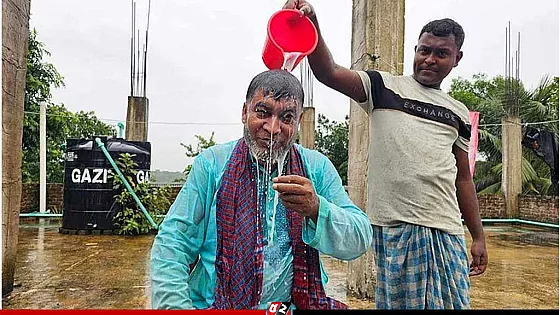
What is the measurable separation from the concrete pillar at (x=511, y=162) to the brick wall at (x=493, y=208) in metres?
0.08

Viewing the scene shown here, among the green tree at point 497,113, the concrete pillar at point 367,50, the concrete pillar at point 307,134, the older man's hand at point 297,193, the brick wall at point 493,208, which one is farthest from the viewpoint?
the brick wall at point 493,208

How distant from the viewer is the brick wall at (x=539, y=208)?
467 centimetres

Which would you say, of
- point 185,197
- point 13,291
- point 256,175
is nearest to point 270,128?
point 256,175

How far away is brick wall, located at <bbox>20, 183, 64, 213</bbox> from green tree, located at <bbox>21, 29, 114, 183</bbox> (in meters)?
0.08

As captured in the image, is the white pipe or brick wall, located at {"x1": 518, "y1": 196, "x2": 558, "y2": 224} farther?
brick wall, located at {"x1": 518, "y1": 196, "x2": 558, "y2": 224}

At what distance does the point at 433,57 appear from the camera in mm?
1301

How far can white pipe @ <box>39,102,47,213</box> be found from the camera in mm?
4129

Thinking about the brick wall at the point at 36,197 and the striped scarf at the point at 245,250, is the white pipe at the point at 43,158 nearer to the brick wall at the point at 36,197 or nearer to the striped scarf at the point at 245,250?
the brick wall at the point at 36,197

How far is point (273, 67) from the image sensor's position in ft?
3.98

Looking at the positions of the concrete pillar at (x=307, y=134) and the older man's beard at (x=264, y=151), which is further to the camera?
the concrete pillar at (x=307, y=134)

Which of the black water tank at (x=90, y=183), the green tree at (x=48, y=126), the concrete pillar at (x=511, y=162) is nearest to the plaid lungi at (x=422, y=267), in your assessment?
the concrete pillar at (x=511, y=162)

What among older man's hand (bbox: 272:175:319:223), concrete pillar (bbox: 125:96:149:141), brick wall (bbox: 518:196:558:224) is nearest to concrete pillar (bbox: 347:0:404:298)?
concrete pillar (bbox: 125:96:149:141)

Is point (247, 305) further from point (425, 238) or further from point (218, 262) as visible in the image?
point (425, 238)

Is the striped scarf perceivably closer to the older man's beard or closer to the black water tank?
the older man's beard
